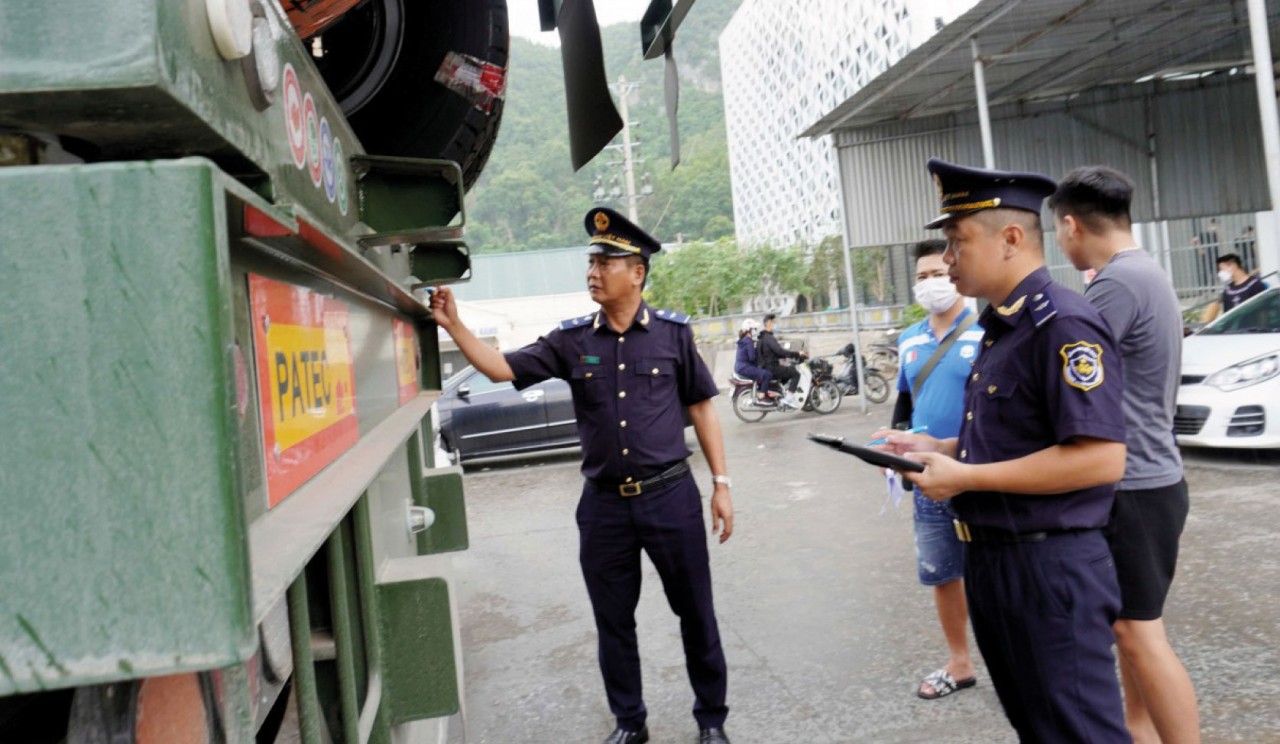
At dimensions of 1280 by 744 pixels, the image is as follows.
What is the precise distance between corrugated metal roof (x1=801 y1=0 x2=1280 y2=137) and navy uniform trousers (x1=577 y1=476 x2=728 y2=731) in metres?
6.14

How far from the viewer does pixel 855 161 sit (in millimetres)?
13320

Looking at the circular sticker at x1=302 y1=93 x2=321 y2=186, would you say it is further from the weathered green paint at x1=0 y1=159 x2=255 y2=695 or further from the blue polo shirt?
the blue polo shirt

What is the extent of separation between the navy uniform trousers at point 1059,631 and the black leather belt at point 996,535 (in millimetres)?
11

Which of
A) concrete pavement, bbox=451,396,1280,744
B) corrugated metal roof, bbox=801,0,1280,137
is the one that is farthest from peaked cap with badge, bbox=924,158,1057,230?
corrugated metal roof, bbox=801,0,1280,137

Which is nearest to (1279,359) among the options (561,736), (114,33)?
(561,736)

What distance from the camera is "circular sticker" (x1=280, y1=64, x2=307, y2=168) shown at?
1.28m

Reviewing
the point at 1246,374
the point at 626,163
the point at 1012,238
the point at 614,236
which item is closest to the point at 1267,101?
the point at 1246,374

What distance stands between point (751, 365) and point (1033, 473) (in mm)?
12507

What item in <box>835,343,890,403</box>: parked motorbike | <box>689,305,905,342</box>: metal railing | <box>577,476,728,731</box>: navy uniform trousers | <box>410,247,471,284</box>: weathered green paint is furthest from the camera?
<box>689,305,905,342</box>: metal railing

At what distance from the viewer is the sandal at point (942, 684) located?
3.78 meters

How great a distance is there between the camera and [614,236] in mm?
3605

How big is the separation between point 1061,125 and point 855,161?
3.01m

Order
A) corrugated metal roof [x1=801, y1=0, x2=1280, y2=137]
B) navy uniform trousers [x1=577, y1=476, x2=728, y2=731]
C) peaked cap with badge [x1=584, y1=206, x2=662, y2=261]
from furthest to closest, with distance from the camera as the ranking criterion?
1. corrugated metal roof [x1=801, y1=0, x2=1280, y2=137]
2. peaked cap with badge [x1=584, y1=206, x2=662, y2=261]
3. navy uniform trousers [x1=577, y1=476, x2=728, y2=731]

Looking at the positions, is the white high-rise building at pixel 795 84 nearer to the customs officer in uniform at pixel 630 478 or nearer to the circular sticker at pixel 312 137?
the customs officer in uniform at pixel 630 478
